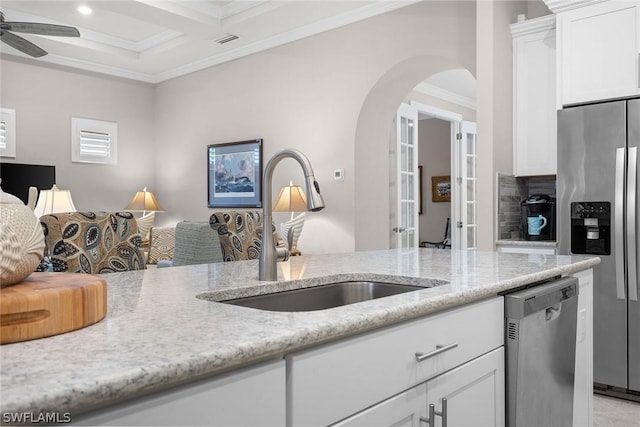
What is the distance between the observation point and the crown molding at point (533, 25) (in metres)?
3.39

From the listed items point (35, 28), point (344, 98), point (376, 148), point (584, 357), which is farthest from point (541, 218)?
point (35, 28)

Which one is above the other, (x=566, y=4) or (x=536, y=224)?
(x=566, y=4)

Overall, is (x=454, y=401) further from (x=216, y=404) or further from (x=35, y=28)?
(x=35, y=28)

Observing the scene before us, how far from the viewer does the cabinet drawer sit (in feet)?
2.80

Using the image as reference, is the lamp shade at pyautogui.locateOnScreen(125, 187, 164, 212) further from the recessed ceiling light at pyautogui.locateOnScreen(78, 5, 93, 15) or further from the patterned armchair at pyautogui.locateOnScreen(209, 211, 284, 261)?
the patterned armchair at pyautogui.locateOnScreen(209, 211, 284, 261)

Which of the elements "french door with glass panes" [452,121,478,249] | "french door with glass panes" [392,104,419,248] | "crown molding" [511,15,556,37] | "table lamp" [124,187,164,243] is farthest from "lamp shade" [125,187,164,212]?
"crown molding" [511,15,556,37]

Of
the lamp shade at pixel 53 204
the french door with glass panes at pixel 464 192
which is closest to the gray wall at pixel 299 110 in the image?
the french door with glass panes at pixel 464 192

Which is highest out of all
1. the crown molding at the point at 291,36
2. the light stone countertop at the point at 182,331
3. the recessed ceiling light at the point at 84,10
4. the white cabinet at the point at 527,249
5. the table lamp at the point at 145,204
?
the recessed ceiling light at the point at 84,10

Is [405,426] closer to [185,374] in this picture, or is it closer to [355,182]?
[185,374]

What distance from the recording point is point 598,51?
2990mm

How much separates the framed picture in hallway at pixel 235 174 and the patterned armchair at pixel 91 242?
307cm

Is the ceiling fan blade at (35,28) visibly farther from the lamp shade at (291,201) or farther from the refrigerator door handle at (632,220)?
the refrigerator door handle at (632,220)

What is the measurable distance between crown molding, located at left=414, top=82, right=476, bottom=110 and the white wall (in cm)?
366

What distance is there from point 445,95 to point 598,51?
12.9 ft
